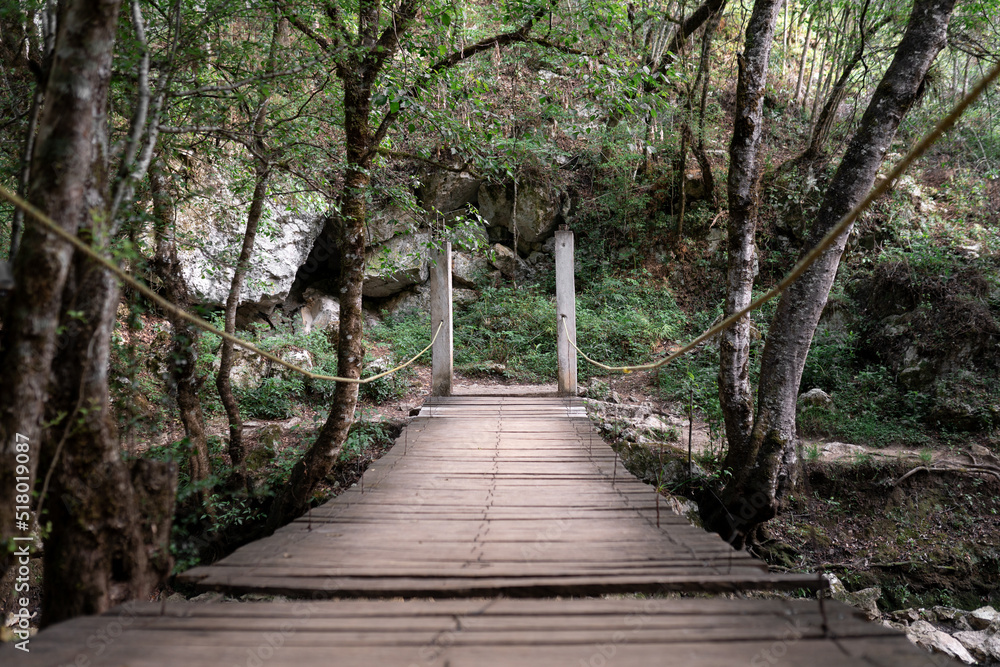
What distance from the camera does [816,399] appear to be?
6.45m

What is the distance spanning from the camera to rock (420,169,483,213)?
1060 centimetres

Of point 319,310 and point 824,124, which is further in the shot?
point 319,310

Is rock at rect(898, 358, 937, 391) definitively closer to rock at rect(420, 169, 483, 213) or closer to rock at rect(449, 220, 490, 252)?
rock at rect(449, 220, 490, 252)

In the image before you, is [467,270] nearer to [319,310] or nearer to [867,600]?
[319,310]

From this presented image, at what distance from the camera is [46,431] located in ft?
5.73

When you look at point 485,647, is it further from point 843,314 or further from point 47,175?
point 843,314

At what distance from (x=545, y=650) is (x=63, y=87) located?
2.55 meters

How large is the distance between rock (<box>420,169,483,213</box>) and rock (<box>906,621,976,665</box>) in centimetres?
949

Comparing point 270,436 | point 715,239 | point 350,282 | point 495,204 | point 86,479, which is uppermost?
point 495,204

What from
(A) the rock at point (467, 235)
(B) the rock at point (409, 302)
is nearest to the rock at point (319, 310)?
(B) the rock at point (409, 302)

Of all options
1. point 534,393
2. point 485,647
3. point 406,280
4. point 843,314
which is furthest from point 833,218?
point 406,280

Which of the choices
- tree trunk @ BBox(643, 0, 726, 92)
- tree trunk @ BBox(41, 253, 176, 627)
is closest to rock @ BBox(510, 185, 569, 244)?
tree trunk @ BBox(643, 0, 726, 92)

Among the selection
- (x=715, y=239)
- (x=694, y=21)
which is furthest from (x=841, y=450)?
(x=694, y=21)

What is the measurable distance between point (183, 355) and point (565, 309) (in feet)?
12.9
